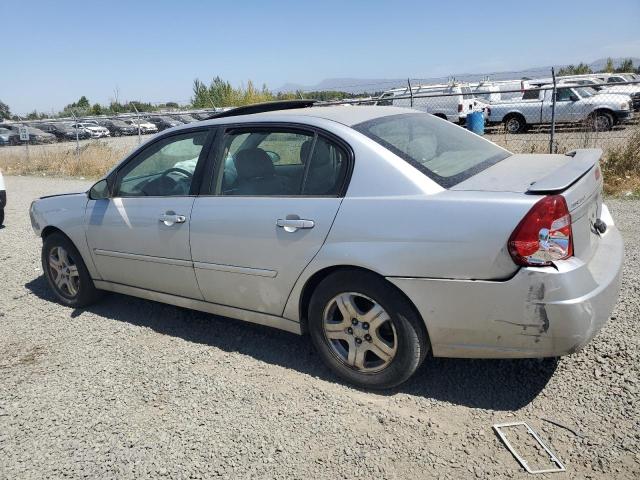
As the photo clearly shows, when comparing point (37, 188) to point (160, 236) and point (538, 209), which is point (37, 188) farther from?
point (538, 209)

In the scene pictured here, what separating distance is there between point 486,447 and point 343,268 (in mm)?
1193

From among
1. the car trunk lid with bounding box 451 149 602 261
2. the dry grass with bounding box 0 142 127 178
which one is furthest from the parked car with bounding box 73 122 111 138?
the car trunk lid with bounding box 451 149 602 261

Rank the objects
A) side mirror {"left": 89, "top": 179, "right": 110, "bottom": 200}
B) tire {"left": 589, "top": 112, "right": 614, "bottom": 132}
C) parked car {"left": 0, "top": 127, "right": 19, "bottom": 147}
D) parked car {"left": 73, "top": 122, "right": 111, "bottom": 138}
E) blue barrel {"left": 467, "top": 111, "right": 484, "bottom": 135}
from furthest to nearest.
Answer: parked car {"left": 73, "top": 122, "right": 111, "bottom": 138} < parked car {"left": 0, "top": 127, "right": 19, "bottom": 147} < blue barrel {"left": 467, "top": 111, "right": 484, "bottom": 135} < tire {"left": 589, "top": 112, "right": 614, "bottom": 132} < side mirror {"left": 89, "top": 179, "right": 110, "bottom": 200}

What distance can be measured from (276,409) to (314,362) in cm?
58

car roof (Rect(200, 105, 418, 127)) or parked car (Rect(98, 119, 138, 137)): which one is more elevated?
car roof (Rect(200, 105, 418, 127))

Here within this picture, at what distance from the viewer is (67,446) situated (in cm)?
287

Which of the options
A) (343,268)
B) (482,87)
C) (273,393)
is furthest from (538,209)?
(482,87)

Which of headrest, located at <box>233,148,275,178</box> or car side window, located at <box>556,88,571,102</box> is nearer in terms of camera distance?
headrest, located at <box>233,148,275,178</box>

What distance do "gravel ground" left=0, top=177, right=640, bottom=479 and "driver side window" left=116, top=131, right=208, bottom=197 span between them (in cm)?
114

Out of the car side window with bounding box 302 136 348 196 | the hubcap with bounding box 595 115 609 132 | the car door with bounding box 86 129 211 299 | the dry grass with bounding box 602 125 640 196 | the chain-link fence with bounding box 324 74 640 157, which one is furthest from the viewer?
the chain-link fence with bounding box 324 74 640 157

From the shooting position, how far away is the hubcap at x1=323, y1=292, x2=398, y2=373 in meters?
3.03

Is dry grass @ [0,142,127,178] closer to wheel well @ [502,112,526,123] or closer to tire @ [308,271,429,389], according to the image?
tire @ [308,271,429,389]

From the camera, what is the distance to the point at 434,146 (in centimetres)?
340

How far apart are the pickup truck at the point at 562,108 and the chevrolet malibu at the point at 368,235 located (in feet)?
46.2
